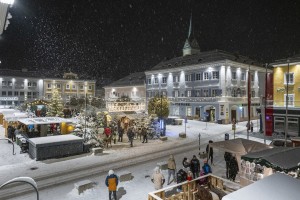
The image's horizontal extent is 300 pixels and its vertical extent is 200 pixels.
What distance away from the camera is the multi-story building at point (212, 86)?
40.2 m

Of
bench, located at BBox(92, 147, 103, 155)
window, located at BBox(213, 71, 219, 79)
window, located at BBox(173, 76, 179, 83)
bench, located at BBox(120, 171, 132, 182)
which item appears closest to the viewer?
bench, located at BBox(120, 171, 132, 182)

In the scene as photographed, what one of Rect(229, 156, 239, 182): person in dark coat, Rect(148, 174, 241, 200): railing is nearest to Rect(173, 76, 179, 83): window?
Rect(229, 156, 239, 182): person in dark coat

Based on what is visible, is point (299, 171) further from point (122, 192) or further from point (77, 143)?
point (77, 143)

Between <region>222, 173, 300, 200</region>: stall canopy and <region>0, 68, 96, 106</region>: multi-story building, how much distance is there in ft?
208

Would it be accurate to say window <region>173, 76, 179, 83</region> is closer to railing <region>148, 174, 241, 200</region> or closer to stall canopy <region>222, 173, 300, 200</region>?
railing <region>148, 174, 241, 200</region>

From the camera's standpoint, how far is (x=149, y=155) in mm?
18766

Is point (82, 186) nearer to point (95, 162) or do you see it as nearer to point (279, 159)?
point (95, 162)

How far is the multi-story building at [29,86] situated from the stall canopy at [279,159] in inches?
2330

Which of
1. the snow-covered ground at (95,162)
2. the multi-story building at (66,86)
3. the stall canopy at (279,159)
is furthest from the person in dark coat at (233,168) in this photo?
the multi-story building at (66,86)

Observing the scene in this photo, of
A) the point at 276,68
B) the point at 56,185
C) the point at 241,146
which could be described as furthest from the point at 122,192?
the point at 276,68

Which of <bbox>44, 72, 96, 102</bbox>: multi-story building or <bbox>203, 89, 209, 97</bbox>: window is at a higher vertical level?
<bbox>44, 72, 96, 102</bbox>: multi-story building

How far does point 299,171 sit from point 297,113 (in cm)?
2059

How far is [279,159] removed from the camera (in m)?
9.74

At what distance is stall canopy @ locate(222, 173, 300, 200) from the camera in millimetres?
4305
